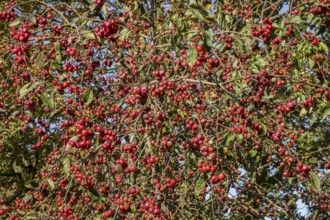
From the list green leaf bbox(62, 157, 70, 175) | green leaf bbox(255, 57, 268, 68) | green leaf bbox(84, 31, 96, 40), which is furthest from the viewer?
green leaf bbox(255, 57, 268, 68)

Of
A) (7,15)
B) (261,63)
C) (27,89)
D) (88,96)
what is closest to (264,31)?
(261,63)

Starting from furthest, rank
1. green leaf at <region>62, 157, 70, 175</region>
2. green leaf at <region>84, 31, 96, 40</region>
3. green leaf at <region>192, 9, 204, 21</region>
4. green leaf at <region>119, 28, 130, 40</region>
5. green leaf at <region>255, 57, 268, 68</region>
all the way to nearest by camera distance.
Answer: green leaf at <region>255, 57, 268, 68</region> → green leaf at <region>119, 28, 130, 40</region> → green leaf at <region>62, 157, 70, 175</region> → green leaf at <region>84, 31, 96, 40</region> → green leaf at <region>192, 9, 204, 21</region>

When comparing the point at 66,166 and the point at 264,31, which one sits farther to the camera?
the point at 264,31

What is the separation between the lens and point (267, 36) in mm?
4543

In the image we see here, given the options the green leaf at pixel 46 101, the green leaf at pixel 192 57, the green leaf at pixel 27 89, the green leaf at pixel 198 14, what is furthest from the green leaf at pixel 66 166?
the green leaf at pixel 198 14

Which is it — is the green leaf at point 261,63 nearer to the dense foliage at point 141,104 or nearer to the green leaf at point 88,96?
the dense foliage at point 141,104

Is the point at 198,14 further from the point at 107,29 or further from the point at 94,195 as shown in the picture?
the point at 94,195

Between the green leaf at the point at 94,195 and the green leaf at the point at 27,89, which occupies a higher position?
the green leaf at the point at 27,89

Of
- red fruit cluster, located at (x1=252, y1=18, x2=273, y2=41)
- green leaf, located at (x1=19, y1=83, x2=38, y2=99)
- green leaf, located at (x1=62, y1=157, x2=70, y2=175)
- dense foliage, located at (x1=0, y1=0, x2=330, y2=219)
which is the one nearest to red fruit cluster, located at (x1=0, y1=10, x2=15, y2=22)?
dense foliage, located at (x1=0, y1=0, x2=330, y2=219)

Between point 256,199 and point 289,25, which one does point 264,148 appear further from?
point 289,25

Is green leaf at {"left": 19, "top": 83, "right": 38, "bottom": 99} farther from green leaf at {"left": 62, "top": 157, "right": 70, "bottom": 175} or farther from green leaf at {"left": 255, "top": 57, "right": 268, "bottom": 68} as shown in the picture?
green leaf at {"left": 255, "top": 57, "right": 268, "bottom": 68}

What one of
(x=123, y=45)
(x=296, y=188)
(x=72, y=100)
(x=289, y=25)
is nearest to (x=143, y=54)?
(x=123, y=45)

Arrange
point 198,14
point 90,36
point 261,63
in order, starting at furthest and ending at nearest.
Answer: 1. point 261,63
2. point 90,36
3. point 198,14

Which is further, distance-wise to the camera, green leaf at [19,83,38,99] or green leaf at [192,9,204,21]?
green leaf at [19,83,38,99]
